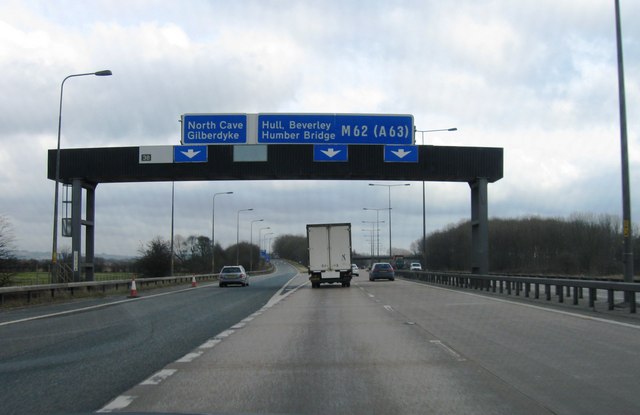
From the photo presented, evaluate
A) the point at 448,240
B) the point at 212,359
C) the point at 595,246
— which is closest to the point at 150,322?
the point at 212,359

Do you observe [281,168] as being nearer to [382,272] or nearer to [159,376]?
[382,272]

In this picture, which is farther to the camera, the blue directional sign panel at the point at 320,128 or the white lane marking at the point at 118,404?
the blue directional sign panel at the point at 320,128

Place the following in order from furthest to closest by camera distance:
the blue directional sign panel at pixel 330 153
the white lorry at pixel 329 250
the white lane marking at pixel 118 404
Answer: the white lorry at pixel 329 250, the blue directional sign panel at pixel 330 153, the white lane marking at pixel 118 404

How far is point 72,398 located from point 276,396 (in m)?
2.22

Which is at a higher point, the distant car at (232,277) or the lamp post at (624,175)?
the lamp post at (624,175)

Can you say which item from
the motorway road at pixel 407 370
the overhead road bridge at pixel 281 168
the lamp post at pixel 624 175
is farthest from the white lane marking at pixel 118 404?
the overhead road bridge at pixel 281 168

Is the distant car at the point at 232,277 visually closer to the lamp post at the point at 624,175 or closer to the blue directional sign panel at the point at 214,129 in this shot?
the blue directional sign panel at the point at 214,129

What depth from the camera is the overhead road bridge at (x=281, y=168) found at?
32.3 meters

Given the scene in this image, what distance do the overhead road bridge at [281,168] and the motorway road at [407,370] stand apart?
1817cm

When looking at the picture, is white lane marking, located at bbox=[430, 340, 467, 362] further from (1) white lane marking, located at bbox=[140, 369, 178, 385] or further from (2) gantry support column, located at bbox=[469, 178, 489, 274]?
(2) gantry support column, located at bbox=[469, 178, 489, 274]

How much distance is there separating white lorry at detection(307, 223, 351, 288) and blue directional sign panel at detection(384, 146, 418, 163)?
618 cm

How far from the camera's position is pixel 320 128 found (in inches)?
1190

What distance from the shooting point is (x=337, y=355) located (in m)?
9.88

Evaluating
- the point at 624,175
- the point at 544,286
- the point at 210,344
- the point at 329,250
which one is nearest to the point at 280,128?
the point at 329,250
